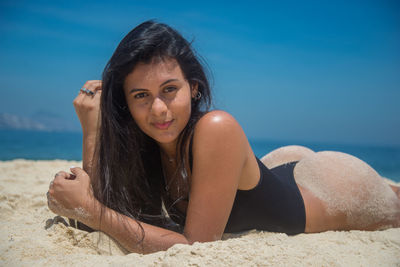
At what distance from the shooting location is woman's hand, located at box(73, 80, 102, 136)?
9.05 feet

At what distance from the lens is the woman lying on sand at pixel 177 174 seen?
210 cm

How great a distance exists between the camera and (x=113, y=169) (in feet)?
8.29

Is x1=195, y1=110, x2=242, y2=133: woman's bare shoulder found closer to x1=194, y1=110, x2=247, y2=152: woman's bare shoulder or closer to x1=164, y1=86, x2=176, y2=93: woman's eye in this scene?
x1=194, y1=110, x2=247, y2=152: woman's bare shoulder

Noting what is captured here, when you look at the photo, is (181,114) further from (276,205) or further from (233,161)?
(276,205)

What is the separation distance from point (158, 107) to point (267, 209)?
1197 mm

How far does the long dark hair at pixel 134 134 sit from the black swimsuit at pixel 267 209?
1.20ft

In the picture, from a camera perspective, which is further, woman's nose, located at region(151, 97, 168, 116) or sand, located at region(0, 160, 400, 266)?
woman's nose, located at region(151, 97, 168, 116)

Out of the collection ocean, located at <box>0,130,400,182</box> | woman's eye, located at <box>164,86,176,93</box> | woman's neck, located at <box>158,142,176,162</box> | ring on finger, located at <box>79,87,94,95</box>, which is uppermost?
woman's eye, located at <box>164,86,176,93</box>

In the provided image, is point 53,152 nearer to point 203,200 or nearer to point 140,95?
point 140,95

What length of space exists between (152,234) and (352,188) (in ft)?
6.15

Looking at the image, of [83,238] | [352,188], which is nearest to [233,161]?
[83,238]

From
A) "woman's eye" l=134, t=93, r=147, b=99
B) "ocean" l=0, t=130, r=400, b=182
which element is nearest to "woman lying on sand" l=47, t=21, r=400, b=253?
"woman's eye" l=134, t=93, r=147, b=99

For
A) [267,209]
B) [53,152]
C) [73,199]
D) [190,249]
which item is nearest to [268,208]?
[267,209]

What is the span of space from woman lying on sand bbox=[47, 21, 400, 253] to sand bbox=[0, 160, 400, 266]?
15 centimetres
